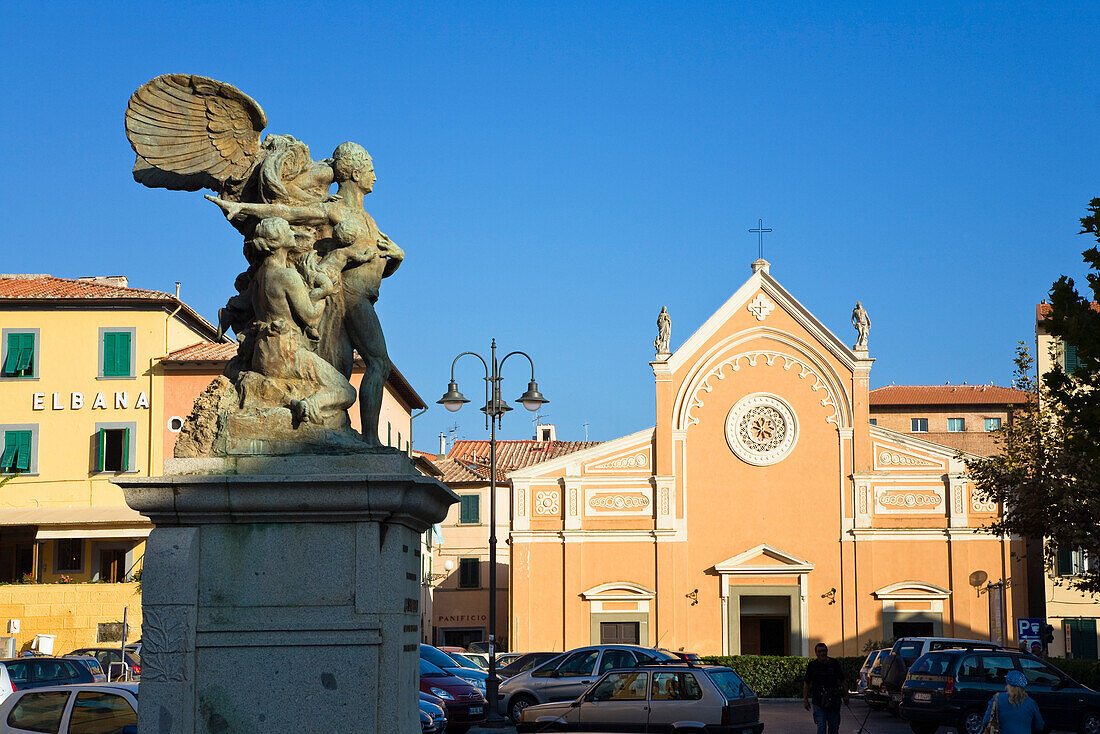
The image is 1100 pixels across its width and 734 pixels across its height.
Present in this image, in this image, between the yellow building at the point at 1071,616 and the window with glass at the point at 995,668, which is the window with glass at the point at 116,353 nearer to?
the window with glass at the point at 995,668

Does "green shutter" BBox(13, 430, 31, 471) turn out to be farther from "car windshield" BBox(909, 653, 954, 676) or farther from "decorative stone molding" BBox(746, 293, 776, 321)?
"car windshield" BBox(909, 653, 954, 676)

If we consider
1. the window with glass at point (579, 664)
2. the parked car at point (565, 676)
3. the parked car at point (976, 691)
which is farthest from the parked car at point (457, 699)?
the parked car at point (976, 691)

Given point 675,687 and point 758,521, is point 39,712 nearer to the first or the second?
point 675,687

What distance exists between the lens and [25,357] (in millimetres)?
41406

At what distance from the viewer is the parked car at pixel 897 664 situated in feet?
83.5

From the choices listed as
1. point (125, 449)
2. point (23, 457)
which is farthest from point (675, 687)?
point (23, 457)

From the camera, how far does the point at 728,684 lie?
17.8 metres

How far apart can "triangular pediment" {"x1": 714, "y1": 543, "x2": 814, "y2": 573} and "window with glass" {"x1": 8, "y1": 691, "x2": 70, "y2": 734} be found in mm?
32244

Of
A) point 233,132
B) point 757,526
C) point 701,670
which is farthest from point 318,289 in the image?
point 757,526

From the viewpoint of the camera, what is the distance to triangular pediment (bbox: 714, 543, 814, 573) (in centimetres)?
4238

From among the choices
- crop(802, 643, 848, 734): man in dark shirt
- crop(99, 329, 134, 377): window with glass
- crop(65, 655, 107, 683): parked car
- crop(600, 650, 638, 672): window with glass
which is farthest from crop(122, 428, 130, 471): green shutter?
crop(802, 643, 848, 734): man in dark shirt

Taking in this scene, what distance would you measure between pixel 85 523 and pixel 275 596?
114 feet

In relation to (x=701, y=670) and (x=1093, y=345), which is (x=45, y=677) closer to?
(x=701, y=670)

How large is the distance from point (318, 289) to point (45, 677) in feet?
46.8
